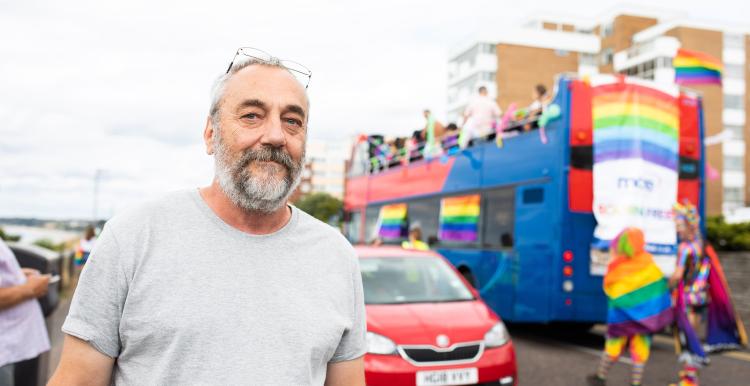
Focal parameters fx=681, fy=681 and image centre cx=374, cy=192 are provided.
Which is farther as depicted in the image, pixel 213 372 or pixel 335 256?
pixel 335 256

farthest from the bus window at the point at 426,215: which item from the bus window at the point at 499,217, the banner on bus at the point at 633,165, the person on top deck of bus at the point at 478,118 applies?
the banner on bus at the point at 633,165

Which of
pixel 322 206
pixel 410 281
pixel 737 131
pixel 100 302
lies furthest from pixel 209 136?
pixel 322 206

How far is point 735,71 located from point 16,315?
58.1 m

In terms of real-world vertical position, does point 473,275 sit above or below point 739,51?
below

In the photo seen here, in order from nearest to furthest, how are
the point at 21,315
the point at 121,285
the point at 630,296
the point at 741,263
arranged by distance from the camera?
the point at 121,285, the point at 21,315, the point at 630,296, the point at 741,263

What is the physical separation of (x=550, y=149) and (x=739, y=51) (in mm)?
51145

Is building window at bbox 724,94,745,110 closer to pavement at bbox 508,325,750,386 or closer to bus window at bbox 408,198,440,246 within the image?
bus window at bbox 408,198,440,246

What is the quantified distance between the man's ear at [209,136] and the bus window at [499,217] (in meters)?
8.02

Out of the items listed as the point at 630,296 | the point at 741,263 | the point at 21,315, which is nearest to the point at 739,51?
the point at 741,263

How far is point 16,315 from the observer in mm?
3354

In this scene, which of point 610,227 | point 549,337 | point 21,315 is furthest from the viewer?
point 549,337

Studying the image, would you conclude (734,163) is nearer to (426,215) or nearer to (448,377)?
(426,215)

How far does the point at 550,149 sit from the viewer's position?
888cm

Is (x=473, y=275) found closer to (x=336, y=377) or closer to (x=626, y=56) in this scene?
(x=336, y=377)
